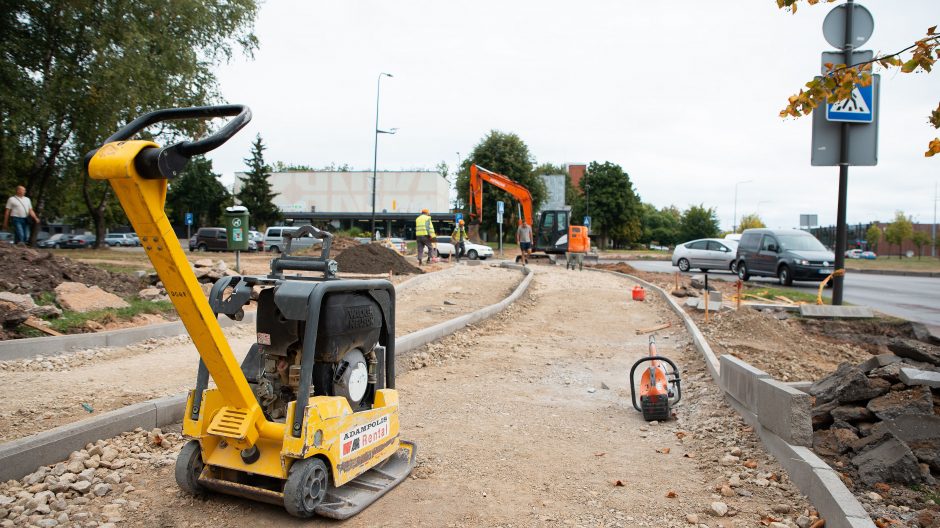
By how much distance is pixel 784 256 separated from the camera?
20078 millimetres

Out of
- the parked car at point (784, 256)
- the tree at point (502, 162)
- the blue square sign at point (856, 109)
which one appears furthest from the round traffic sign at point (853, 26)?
the tree at point (502, 162)

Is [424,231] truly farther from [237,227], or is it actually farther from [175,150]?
[175,150]

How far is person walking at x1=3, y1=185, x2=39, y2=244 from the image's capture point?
45.2ft

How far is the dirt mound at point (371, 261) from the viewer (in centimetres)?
1842

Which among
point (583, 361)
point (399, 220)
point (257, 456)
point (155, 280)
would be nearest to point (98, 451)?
point (257, 456)

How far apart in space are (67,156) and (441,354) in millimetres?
21984

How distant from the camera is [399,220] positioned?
220ft

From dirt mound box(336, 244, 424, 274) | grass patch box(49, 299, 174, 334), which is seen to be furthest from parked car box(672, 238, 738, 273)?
grass patch box(49, 299, 174, 334)

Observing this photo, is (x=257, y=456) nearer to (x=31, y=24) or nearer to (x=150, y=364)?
(x=150, y=364)

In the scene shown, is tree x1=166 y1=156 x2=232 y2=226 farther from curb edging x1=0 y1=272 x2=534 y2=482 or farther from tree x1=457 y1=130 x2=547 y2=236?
curb edging x1=0 y1=272 x2=534 y2=482

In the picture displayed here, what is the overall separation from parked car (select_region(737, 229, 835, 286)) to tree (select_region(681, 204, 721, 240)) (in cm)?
5599

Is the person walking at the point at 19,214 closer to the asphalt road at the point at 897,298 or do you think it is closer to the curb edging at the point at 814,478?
the curb edging at the point at 814,478

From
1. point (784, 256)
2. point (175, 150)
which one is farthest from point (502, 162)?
point (175, 150)

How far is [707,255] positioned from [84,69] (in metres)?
24.0
